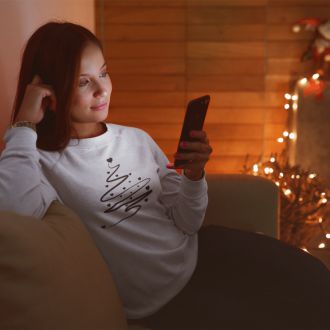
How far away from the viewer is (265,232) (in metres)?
1.52

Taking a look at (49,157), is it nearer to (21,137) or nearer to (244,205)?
(21,137)

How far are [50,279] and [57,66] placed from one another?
513 mm

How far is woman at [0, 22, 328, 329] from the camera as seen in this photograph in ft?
3.40

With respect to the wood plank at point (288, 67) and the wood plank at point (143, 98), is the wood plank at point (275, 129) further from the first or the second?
the wood plank at point (143, 98)

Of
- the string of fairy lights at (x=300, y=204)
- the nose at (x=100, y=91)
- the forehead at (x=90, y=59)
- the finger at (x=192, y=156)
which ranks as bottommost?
the string of fairy lights at (x=300, y=204)

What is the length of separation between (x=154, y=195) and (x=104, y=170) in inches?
5.5

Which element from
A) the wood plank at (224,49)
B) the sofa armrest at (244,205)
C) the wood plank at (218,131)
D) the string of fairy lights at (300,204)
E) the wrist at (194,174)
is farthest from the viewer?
the wood plank at (218,131)

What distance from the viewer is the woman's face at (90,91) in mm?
1082

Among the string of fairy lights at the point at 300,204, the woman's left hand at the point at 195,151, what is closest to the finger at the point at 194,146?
the woman's left hand at the point at 195,151

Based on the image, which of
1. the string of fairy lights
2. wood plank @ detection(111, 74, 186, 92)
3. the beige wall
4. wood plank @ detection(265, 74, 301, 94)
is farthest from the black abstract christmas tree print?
wood plank @ detection(265, 74, 301, 94)

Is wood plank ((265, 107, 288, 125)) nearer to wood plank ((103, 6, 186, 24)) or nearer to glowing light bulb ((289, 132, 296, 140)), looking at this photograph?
glowing light bulb ((289, 132, 296, 140))

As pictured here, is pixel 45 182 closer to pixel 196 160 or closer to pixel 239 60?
pixel 196 160

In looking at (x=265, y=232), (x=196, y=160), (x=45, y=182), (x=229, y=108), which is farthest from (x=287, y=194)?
(x=45, y=182)

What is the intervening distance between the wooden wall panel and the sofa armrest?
5.15ft
